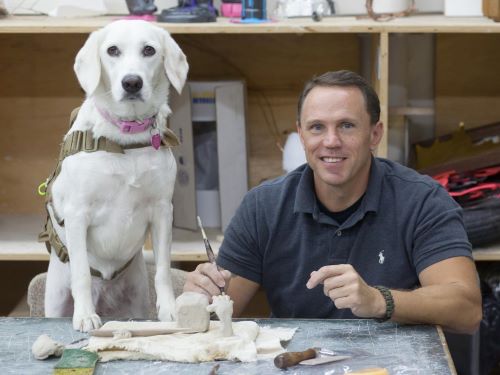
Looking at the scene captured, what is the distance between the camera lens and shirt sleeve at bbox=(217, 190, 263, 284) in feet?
6.78

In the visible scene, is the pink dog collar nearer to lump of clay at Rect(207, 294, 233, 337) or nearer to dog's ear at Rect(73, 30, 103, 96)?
dog's ear at Rect(73, 30, 103, 96)

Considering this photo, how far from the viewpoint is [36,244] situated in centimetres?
279

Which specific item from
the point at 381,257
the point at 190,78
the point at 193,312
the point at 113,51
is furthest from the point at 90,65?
the point at 190,78

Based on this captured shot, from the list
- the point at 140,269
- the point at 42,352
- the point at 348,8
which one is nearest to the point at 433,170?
the point at 348,8

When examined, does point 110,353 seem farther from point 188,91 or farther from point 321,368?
point 188,91

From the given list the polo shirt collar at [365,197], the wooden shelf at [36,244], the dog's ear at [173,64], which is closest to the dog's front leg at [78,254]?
the dog's ear at [173,64]

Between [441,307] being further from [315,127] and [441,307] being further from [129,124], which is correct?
[129,124]

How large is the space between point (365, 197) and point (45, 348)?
0.77 metres

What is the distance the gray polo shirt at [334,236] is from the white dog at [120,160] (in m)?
0.20

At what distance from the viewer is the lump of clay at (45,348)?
156 cm

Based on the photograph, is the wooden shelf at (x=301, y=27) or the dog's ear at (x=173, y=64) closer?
the dog's ear at (x=173, y=64)

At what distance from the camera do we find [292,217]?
80.8 inches

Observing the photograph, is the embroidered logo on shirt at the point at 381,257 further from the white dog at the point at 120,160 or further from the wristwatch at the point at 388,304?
the white dog at the point at 120,160

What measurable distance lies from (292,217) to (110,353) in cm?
63
